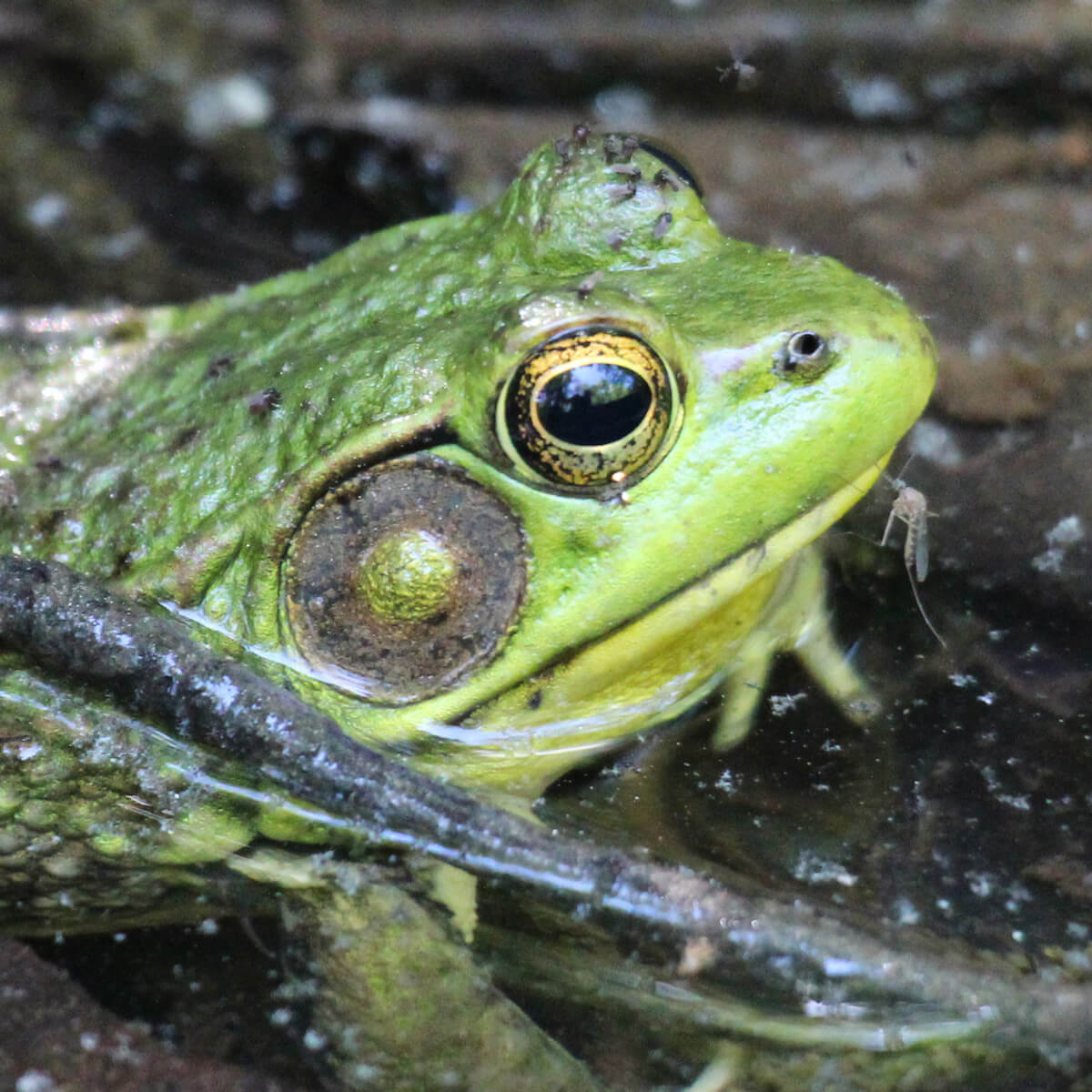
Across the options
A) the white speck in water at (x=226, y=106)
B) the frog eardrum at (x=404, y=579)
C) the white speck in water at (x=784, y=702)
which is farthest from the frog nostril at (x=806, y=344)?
the white speck in water at (x=226, y=106)

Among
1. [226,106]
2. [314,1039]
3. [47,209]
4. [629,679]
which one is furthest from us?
[226,106]

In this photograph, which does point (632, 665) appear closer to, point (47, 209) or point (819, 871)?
point (819, 871)

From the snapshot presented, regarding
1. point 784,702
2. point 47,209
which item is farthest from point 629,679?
point 47,209

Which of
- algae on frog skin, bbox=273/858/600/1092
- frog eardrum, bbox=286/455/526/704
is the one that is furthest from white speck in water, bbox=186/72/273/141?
algae on frog skin, bbox=273/858/600/1092

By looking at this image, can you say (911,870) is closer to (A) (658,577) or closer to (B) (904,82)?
(A) (658,577)

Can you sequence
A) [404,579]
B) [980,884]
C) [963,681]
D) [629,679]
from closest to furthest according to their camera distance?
[980,884] → [404,579] → [629,679] → [963,681]

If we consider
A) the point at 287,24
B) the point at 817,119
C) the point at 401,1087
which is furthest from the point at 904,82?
the point at 401,1087
